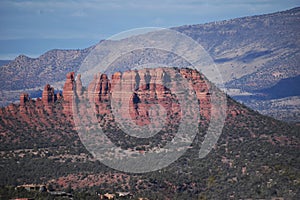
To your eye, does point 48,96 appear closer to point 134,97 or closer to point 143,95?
point 134,97

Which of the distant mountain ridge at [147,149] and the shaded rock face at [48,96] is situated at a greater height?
the shaded rock face at [48,96]

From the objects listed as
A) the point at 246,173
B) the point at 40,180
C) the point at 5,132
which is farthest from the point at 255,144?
the point at 5,132

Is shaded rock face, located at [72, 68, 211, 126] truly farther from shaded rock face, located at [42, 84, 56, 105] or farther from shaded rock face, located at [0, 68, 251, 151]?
shaded rock face, located at [42, 84, 56, 105]

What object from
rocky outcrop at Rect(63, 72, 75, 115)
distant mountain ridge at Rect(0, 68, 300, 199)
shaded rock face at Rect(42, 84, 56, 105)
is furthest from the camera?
shaded rock face at Rect(42, 84, 56, 105)

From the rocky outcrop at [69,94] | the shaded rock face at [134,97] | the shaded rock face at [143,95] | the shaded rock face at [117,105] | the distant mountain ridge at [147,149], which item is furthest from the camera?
the rocky outcrop at [69,94]

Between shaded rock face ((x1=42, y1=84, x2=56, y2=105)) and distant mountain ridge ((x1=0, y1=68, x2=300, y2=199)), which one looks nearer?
distant mountain ridge ((x1=0, y1=68, x2=300, y2=199))

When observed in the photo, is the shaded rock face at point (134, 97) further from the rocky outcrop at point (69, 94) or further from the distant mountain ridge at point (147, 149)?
the distant mountain ridge at point (147, 149)

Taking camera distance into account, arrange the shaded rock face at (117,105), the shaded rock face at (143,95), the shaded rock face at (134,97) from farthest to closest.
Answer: the shaded rock face at (134,97), the shaded rock face at (143,95), the shaded rock face at (117,105)

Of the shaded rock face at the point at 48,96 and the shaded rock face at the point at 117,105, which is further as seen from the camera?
the shaded rock face at the point at 48,96

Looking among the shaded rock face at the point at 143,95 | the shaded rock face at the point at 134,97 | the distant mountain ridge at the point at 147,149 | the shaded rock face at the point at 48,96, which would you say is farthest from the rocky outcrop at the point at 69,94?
the shaded rock face at the point at 48,96

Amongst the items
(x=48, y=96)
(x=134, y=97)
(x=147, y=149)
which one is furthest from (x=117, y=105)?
(x=147, y=149)

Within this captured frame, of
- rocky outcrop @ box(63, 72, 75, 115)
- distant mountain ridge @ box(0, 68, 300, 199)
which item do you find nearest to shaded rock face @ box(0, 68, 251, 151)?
rocky outcrop @ box(63, 72, 75, 115)

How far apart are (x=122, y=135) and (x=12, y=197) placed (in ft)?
159

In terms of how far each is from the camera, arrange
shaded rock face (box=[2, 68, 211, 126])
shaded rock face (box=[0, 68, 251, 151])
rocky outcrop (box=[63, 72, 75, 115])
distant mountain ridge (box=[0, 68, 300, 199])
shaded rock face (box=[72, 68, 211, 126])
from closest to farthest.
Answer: distant mountain ridge (box=[0, 68, 300, 199]) < shaded rock face (box=[0, 68, 251, 151]) < shaded rock face (box=[72, 68, 211, 126]) < shaded rock face (box=[2, 68, 211, 126]) < rocky outcrop (box=[63, 72, 75, 115])
